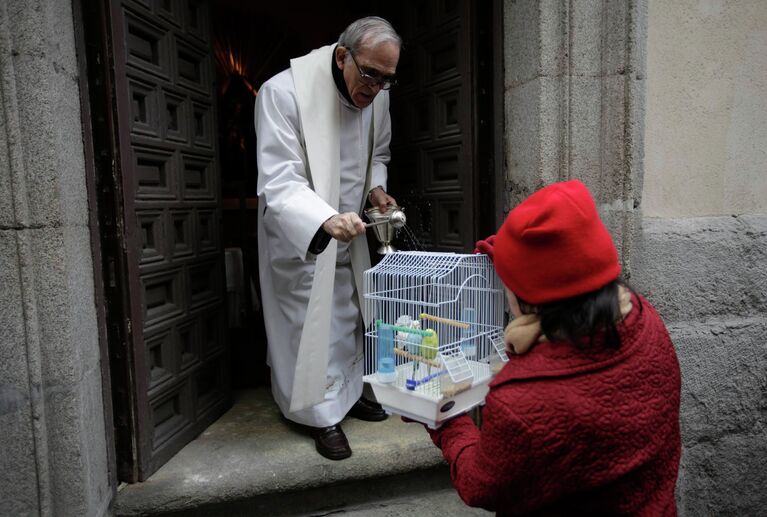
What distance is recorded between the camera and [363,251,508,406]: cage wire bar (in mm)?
1621

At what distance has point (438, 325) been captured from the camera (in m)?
1.86

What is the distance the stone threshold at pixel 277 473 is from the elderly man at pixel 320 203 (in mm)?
124

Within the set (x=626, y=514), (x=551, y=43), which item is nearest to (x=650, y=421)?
(x=626, y=514)

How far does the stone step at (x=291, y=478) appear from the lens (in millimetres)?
2438

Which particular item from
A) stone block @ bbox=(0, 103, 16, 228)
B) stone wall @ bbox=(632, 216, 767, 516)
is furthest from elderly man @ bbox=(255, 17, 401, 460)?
stone wall @ bbox=(632, 216, 767, 516)

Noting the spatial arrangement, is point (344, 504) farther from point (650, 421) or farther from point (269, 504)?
point (650, 421)

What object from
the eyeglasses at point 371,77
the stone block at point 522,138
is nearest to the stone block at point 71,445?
the eyeglasses at point 371,77

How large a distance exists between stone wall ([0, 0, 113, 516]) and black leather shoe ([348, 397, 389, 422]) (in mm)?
1393

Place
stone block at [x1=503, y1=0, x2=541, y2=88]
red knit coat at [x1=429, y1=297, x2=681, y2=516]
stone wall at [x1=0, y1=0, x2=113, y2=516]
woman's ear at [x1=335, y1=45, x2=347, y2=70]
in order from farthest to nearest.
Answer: woman's ear at [x1=335, y1=45, x2=347, y2=70]
stone block at [x1=503, y1=0, x2=541, y2=88]
stone wall at [x1=0, y1=0, x2=113, y2=516]
red knit coat at [x1=429, y1=297, x2=681, y2=516]

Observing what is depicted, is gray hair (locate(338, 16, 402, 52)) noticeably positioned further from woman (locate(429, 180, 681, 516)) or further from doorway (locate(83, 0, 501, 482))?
woman (locate(429, 180, 681, 516))

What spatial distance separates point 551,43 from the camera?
2.41 metres

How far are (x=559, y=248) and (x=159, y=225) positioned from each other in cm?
202

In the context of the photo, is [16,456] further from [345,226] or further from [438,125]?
[438,125]

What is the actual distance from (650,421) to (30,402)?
1994 mm
